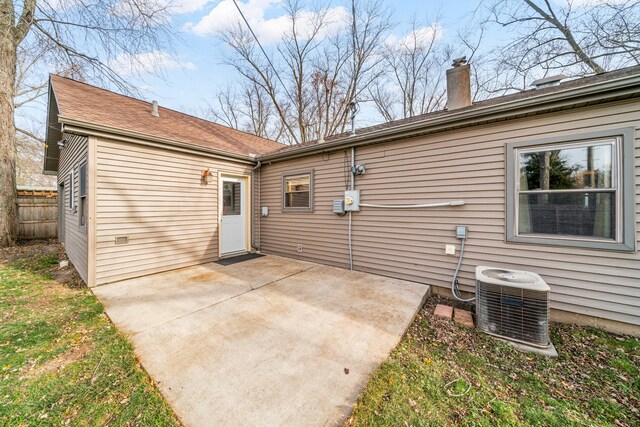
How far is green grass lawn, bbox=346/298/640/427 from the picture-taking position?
1656 mm

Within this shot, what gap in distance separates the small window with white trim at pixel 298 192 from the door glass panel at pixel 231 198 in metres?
1.25

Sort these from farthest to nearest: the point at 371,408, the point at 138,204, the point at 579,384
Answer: the point at 138,204, the point at 579,384, the point at 371,408

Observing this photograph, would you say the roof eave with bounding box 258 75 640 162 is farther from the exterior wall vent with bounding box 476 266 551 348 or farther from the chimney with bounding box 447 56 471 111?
the exterior wall vent with bounding box 476 266 551 348

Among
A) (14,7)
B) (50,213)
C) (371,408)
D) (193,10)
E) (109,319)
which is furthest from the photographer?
(50,213)

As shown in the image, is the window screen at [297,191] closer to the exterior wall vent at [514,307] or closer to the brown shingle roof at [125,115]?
the brown shingle roof at [125,115]

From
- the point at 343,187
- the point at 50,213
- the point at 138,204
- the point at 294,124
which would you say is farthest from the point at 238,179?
the point at 294,124

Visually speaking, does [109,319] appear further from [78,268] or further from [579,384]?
[579,384]

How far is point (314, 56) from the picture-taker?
13883 mm

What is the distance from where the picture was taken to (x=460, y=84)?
190 inches

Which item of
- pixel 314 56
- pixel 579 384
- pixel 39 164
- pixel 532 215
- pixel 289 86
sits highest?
pixel 314 56

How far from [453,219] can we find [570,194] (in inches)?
52.4

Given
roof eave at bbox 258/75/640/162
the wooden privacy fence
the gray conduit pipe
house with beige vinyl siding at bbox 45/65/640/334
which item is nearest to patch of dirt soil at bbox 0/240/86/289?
house with beige vinyl siding at bbox 45/65/640/334

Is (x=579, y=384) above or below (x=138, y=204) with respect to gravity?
below

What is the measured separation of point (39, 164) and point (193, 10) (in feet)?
56.6
